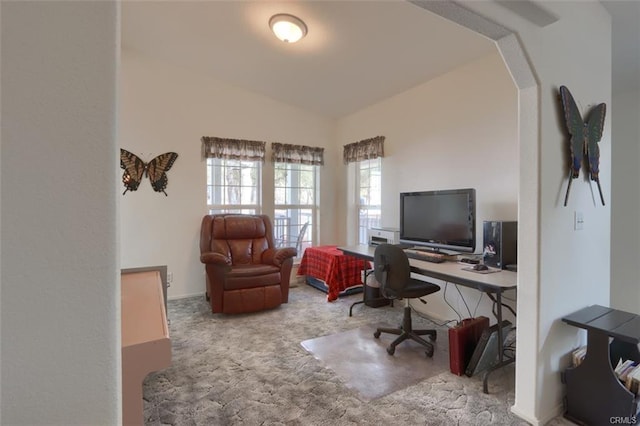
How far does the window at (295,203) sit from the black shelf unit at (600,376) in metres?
3.49

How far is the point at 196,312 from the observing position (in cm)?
338

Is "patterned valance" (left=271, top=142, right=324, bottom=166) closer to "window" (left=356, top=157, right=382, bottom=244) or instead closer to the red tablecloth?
"window" (left=356, top=157, right=382, bottom=244)

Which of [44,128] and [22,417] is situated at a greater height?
[44,128]

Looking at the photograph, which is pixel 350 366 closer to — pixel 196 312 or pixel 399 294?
pixel 399 294

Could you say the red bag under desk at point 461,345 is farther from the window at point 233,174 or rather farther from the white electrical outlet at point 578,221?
the window at point 233,174

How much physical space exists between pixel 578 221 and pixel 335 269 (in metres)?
2.48

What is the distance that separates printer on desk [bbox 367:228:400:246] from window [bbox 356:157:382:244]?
559mm

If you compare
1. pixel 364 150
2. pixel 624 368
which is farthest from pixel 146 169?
pixel 624 368

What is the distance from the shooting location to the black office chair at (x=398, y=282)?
2375 millimetres

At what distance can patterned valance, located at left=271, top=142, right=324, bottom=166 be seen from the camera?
4.41 meters

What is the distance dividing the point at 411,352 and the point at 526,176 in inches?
62.7

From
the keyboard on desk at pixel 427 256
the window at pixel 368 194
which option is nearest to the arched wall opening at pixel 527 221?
the keyboard on desk at pixel 427 256

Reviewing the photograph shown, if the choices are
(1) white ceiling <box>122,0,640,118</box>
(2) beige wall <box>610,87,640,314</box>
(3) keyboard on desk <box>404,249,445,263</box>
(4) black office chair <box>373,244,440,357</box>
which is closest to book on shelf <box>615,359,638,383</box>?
(4) black office chair <box>373,244,440,357</box>

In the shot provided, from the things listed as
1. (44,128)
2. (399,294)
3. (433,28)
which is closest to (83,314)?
(44,128)
